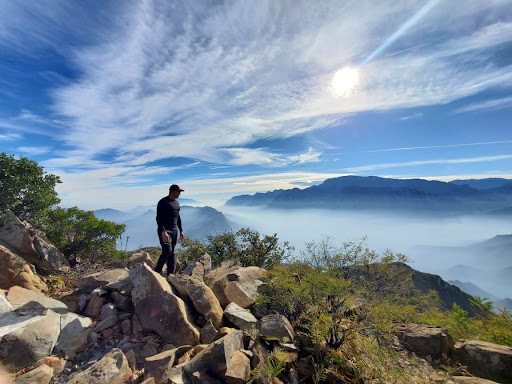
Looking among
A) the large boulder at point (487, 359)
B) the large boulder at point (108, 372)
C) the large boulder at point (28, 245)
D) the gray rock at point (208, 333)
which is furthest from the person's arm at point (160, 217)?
the large boulder at point (487, 359)

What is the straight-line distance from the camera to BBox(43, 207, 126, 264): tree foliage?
1331 cm

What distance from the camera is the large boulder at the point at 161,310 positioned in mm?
6137

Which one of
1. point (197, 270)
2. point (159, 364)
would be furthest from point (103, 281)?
point (159, 364)

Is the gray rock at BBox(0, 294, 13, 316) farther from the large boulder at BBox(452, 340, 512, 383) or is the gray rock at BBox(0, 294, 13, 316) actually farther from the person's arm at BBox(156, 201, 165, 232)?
the large boulder at BBox(452, 340, 512, 383)

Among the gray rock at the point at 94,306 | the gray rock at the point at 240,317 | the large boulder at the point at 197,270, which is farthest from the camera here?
the large boulder at the point at 197,270

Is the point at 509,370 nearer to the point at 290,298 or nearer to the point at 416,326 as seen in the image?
the point at 416,326

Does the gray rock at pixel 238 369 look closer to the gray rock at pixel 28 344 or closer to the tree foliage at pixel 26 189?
the gray rock at pixel 28 344

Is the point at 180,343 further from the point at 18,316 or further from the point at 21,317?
the point at 18,316

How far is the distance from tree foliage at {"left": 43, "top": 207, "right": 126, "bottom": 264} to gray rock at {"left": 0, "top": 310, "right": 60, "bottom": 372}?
30.2 ft

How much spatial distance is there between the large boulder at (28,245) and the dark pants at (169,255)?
574cm

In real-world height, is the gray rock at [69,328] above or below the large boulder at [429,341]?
above

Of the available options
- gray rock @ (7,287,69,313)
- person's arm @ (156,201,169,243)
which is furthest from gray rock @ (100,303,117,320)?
person's arm @ (156,201,169,243)

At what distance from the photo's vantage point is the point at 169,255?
373 inches

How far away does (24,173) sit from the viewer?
40.9ft
